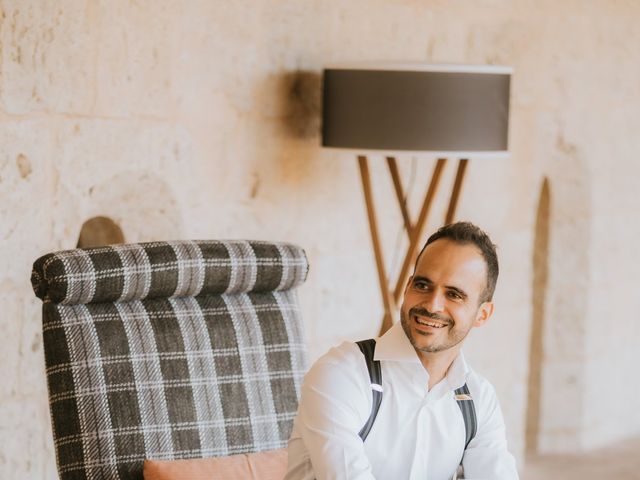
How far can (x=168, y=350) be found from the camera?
2.47m

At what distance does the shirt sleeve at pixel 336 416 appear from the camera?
193 centimetres

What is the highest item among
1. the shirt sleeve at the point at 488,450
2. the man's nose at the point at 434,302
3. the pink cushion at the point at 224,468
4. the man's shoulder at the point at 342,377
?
the man's nose at the point at 434,302

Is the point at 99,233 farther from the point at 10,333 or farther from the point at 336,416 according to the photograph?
the point at 336,416

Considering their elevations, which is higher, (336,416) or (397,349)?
(397,349)

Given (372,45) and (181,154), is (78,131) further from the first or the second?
(372,45)

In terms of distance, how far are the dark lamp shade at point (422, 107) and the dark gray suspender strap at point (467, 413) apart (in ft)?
4.30

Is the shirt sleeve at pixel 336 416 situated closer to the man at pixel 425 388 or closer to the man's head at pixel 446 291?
the man at pixel 425 388

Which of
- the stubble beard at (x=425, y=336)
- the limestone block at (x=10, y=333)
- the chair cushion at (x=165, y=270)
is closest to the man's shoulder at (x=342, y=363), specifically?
the stubble beard at (x=425, y=336)

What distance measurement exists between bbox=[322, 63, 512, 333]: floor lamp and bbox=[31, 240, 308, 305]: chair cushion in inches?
30.2

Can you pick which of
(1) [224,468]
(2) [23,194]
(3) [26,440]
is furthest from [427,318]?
(3) [26,440]

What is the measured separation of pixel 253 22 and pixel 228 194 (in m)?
0.55

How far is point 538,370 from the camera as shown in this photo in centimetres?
503

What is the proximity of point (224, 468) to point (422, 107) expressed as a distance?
141 centimetres

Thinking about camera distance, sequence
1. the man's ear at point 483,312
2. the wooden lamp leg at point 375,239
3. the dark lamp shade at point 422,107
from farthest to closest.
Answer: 1. the wooden lamp leg at point 375,239
2. the dark lamp shade at point 422,107
3. the man's ear at point 483,312
